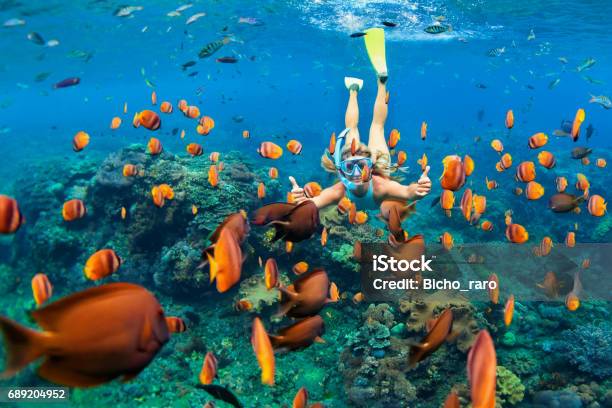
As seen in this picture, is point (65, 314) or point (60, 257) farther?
point (60, 257)

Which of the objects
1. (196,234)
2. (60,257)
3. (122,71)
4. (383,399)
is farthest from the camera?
Result: (122,71)

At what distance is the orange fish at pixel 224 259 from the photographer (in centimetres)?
239

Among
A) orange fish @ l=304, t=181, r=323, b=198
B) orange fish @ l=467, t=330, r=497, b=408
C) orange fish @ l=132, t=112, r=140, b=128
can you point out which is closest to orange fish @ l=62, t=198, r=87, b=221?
orange fish @ l=132, t=112, r=140, b=128

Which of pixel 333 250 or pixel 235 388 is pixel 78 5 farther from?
pixel 235 388

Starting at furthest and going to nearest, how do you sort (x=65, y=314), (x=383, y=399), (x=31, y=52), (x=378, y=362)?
1. (x=31, y=52)
2. (x=378, y=362)
3. (x=383, y=399)
4. (x=65, y=314)

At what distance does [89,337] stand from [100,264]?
3.73 metres

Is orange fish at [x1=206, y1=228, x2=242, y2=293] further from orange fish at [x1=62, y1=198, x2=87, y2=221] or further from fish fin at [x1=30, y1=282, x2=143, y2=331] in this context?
orange fish at [x1=62, y1=198, x2=87, y2=221]

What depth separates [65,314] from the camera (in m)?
1.50

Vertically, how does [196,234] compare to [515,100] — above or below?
above

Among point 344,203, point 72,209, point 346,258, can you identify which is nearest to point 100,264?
point 72,209

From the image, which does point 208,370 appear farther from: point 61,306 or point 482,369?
point 482,369

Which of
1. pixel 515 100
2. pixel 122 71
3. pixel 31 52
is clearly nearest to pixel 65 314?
pixel 31 52

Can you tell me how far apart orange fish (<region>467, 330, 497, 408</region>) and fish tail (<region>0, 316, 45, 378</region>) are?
6.45ft

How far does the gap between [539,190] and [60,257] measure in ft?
44.6
